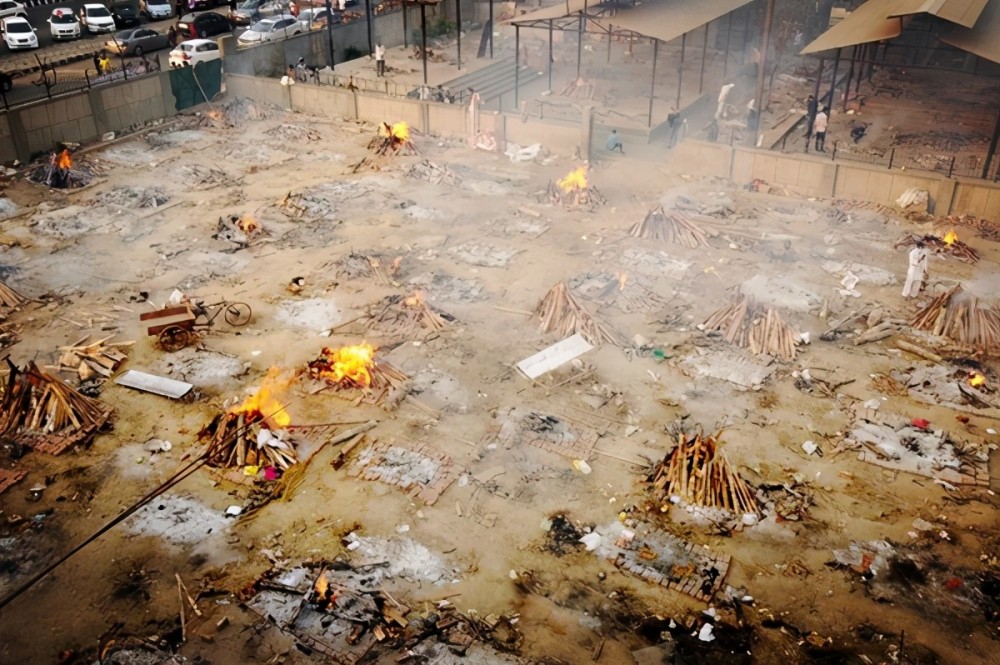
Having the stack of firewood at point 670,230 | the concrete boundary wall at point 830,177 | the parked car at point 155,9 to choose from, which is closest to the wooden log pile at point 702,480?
the stack of firewood at point 670,230

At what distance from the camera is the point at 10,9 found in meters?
41.2

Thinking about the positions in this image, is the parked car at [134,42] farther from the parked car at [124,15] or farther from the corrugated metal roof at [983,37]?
the corrugated metal roof at [983,37]

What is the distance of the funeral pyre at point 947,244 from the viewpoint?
69.9 feet

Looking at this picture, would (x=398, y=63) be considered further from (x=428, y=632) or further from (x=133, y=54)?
(x=428, y=632)

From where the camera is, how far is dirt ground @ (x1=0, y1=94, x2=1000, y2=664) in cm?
1123

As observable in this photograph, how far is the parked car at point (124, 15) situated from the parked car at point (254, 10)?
532 cm

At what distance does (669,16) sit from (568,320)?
63.1ft

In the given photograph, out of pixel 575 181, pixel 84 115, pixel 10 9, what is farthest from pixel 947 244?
pixel 10 9

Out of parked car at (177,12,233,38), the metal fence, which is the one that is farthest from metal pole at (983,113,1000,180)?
parked car at (177,12,233,38)

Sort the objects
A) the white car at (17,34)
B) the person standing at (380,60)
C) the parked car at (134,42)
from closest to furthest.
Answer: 1. the person standing at (380,60)
2. the white car at (17,34)
3. the parked car at (134,42)

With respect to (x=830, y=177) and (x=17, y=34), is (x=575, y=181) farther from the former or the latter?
(x=17, y=34)

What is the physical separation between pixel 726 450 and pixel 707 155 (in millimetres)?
15103

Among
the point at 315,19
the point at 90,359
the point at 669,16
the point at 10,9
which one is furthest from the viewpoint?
the point at 315,19

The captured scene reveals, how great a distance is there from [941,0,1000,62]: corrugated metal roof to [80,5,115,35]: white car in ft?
129
